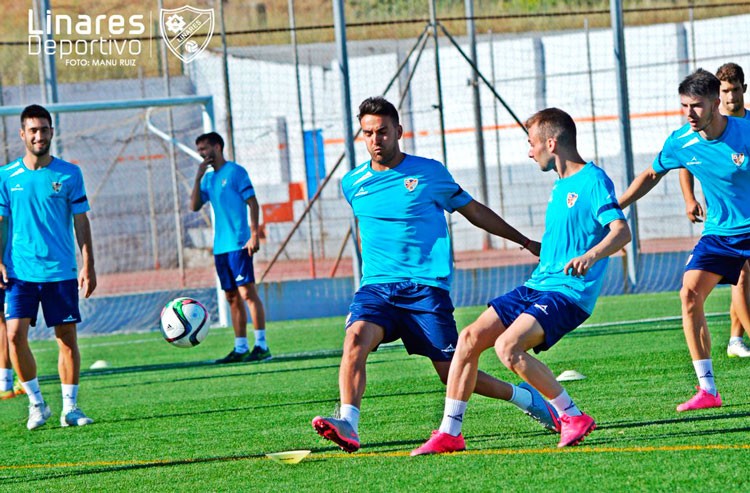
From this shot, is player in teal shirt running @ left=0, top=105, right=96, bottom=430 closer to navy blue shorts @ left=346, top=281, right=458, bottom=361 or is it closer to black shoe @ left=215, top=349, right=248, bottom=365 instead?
navy blue shorts @ left=346, top=281, right=458, bottom=361

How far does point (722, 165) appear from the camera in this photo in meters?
7.28

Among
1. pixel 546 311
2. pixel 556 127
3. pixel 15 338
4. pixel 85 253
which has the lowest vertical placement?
pixel 15 338

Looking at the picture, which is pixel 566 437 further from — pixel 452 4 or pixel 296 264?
pixel 452 4

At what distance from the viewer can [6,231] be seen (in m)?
8.60

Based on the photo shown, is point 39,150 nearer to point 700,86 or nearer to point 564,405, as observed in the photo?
point 564,405

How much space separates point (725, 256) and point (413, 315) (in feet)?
7.03

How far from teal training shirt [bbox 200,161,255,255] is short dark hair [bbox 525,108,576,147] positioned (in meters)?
6.35

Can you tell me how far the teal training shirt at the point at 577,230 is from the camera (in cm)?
591

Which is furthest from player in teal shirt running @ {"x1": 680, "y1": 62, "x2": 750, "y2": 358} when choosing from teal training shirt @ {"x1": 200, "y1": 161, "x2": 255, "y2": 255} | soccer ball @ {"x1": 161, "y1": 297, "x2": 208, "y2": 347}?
teal training shirt @ {"x1": 200, "y1": 161, "x2": 255, "y2": 255}

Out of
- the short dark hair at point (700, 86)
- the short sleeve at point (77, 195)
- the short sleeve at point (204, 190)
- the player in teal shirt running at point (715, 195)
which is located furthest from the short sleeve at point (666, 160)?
the short sleeve at point (204, 190)

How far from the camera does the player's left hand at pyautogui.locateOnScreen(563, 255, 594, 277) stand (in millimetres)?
5578

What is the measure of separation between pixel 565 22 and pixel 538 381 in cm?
3047

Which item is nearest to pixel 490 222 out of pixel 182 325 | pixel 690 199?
pixel 690 199

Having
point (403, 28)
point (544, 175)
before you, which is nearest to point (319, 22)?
point (403, 28)
